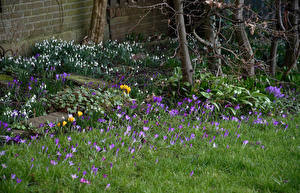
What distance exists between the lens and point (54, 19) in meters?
8.09

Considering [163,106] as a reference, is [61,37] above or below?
above

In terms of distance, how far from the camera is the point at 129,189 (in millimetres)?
3139

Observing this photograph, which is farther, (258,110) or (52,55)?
(52,55)

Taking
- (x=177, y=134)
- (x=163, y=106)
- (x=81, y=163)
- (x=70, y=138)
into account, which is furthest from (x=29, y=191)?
(x=163, y=106)

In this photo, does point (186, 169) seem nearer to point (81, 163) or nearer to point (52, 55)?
point (81, 163)

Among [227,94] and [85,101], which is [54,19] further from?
[227,94]

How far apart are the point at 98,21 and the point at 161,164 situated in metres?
5.27

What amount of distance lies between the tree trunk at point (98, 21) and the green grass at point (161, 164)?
420 centimetres

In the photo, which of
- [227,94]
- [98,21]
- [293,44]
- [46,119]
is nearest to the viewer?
[46,119]

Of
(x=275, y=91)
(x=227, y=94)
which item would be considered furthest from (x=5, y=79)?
(x=275, y=91)

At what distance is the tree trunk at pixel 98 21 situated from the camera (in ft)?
26.6

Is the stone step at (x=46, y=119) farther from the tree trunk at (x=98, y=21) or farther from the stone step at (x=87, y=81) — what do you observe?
the tree trunk at (x=98, y=21)

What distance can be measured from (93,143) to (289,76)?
15.0 ft

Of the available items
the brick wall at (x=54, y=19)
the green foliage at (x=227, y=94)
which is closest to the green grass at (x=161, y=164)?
the green foliage at (x=227, y=94)
